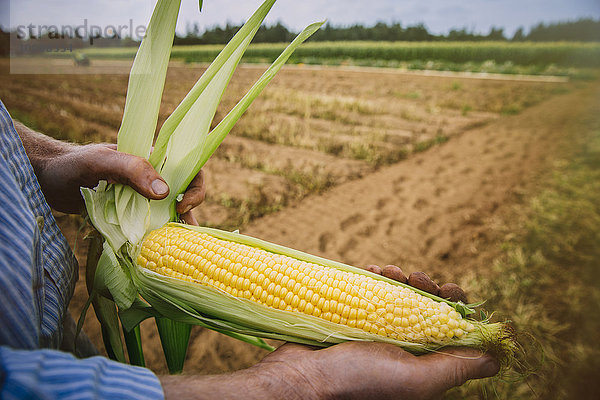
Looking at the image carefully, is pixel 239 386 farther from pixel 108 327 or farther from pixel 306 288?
pixel 108 327

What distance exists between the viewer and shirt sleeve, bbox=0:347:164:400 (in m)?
0.58

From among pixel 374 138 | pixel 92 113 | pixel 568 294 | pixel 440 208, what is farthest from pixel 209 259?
pixel 92 113

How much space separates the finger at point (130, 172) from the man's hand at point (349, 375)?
68 cm

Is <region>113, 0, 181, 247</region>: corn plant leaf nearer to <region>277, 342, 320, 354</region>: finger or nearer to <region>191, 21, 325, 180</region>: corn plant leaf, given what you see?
<region>191, 21, 325, 180</region>: corn plant leaf

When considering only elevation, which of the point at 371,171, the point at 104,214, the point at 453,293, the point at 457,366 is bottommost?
the point at 371,171

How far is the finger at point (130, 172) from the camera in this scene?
1.24 meters

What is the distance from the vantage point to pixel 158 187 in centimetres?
125

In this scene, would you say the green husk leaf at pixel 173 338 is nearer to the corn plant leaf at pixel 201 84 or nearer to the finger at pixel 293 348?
the finger at pixel 293 348

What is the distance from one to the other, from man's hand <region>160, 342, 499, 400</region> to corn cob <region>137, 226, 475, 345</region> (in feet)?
0.23

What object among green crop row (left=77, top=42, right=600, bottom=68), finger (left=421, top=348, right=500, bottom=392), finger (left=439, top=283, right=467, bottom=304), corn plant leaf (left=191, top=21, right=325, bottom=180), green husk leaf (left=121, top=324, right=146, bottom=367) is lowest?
green husk leaf (left=121, top=324, right=146, bottom=367)

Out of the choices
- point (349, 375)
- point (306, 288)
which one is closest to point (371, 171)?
point (306, 288)

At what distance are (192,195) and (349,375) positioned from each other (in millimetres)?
920

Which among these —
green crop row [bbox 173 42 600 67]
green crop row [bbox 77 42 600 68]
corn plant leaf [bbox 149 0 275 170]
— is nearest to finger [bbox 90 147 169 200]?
corn plant leaf [bbox 149 0 275 170]

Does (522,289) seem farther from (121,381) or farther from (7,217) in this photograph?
(7,217)
